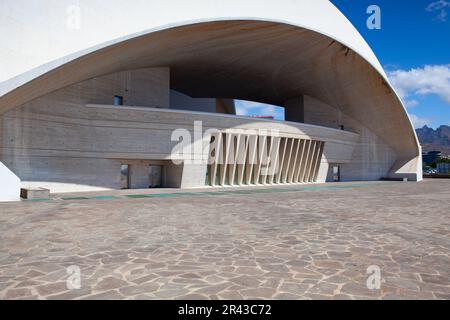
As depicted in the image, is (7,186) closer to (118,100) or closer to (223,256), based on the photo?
(118,100)

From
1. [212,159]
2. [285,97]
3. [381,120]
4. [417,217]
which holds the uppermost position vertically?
[285,97]

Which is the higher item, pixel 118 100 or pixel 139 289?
pixel 118 100

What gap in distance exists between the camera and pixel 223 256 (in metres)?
5.50

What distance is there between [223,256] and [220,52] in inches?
872

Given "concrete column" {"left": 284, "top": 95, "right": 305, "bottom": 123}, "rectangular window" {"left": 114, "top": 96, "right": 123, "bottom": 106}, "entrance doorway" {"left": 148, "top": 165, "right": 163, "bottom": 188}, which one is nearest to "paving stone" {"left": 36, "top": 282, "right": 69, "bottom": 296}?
"entrance doorway" {"left": 148, "top": 165, "right": 163, "bottom": 188}

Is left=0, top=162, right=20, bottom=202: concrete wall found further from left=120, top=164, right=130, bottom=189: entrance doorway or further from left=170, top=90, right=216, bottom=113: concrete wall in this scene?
left=170, top=90, right=216, bottom=113: concrete wall

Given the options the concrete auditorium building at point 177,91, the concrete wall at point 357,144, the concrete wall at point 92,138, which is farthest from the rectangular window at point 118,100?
the concrete wall at point 357,144

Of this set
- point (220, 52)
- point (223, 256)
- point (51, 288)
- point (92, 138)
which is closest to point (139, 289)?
point (51, 288)

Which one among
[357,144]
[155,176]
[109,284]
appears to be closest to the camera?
[109,284]

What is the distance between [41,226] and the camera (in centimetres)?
816

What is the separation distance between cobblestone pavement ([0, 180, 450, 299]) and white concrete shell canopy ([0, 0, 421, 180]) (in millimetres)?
7924
